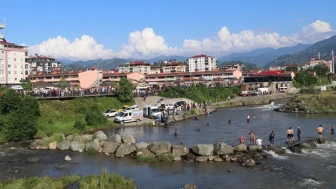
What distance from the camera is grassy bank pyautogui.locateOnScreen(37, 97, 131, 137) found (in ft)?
159

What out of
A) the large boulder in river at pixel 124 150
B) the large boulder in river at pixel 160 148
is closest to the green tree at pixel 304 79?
the large boulder in river at pixel 160 148

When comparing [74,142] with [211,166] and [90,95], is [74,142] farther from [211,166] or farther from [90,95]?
[90,95]

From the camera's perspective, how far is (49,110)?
56.1 metres

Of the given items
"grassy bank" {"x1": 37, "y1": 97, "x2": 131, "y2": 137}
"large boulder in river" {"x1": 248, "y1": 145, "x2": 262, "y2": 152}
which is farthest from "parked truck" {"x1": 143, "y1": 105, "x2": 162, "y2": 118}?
"large boulder in river" {"x1": 248, "y1": 145, "x2": 262, "y2": 152}

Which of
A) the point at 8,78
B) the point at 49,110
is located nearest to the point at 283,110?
the point at 49,110

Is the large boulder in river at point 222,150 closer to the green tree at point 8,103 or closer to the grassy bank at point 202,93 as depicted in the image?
the green tree at point 8,103

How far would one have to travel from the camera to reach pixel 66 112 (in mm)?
57844

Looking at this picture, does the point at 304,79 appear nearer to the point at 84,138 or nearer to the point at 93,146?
the point at 84,138

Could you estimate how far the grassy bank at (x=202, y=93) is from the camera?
8339cm

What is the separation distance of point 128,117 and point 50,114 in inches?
470

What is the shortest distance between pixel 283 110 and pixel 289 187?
50624 millimetres

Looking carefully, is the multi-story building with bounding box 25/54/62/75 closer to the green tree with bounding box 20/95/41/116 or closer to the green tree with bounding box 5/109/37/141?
the green tree with bounding box 20/95/41/116

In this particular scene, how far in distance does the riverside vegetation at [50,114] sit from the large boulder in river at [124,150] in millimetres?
9620

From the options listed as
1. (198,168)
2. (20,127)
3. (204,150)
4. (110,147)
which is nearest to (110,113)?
(20,127)
